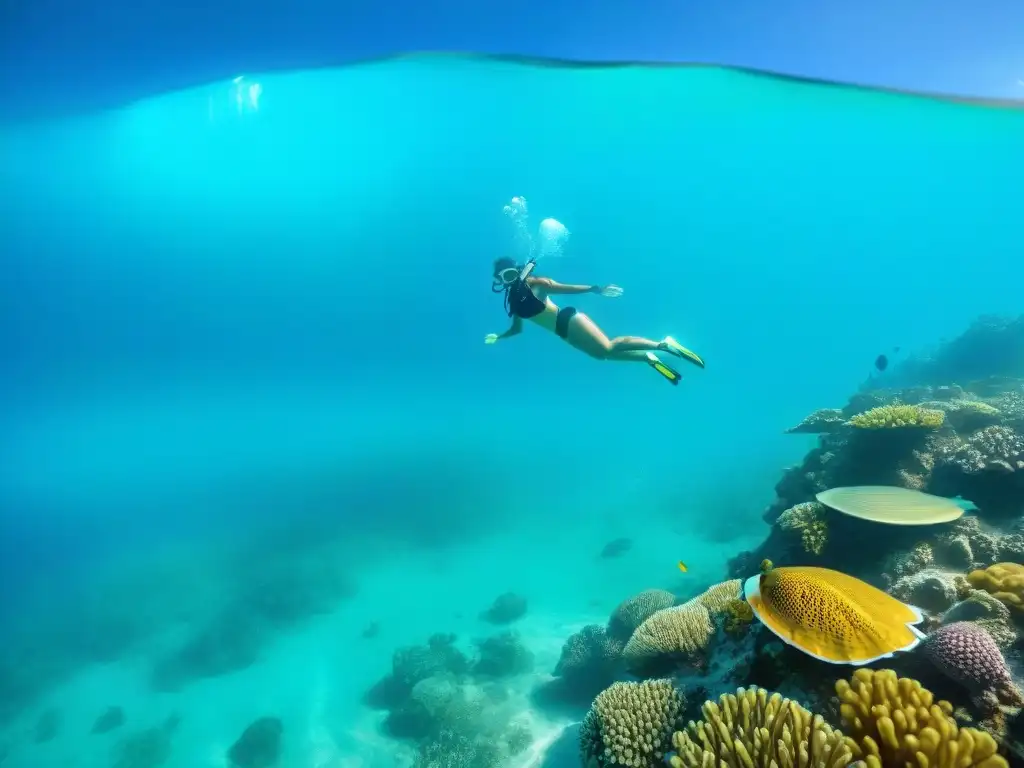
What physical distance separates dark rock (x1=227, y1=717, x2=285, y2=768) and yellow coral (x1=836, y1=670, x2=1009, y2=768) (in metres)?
13.9

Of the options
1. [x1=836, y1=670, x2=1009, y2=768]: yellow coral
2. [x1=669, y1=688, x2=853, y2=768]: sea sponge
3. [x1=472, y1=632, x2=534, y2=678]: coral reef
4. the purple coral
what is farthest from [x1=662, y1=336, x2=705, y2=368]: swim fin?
[x1=472, y1=632, x2=534, y2=678]: coral reef

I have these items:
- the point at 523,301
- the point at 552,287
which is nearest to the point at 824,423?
the point at 552,287

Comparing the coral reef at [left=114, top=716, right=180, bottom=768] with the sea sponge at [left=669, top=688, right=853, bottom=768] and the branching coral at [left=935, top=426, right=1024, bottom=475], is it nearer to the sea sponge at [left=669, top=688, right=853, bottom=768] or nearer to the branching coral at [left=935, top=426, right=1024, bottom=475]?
the sea sponge at [left=669, top=688, right=853, bottom=768]

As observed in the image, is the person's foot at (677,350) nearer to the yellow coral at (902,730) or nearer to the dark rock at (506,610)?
the yellow coral at (902,730)

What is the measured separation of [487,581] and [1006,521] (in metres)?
16.7

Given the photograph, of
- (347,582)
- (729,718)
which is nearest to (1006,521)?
(729,718)

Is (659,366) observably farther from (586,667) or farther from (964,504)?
(586,667)

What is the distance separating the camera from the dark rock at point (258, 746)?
11.8 metres

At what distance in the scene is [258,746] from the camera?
1207 centimetres

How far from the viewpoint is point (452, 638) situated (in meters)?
15.2

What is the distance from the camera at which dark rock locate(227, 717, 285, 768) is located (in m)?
11.8

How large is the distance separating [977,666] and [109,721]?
72.1 feet

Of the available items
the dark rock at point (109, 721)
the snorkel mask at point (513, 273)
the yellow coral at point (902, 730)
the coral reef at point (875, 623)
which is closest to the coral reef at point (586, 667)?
the coral reef at point (875, 623)

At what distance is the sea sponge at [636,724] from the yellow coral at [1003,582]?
312 cm
